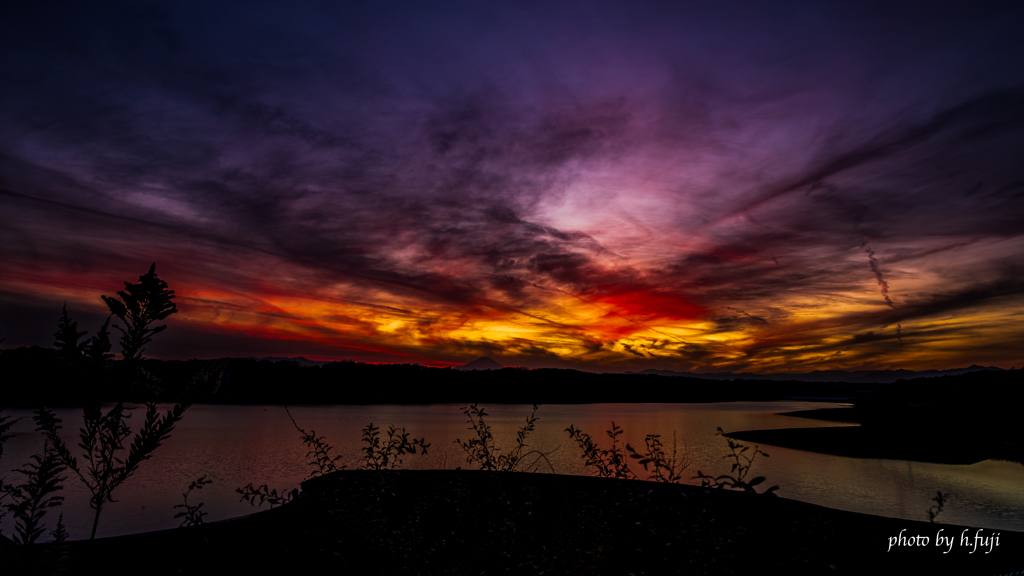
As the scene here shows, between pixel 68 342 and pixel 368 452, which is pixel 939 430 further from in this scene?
pixel 68 342

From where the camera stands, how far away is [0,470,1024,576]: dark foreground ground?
5.03 m

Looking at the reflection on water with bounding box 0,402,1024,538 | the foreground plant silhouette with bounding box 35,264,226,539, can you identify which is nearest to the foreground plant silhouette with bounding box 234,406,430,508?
the foreground plant silhouette with bounding box 35,264,226,539

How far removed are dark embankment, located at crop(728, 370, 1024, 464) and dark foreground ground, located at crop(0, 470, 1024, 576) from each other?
2557 cm

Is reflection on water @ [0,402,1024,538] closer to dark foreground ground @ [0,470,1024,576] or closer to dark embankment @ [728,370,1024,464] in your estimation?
dark embankment @ [728,370,1024,464]

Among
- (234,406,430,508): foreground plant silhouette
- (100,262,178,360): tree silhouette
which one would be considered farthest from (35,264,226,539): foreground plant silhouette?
(234,406,430,508): foreground plant silhouette

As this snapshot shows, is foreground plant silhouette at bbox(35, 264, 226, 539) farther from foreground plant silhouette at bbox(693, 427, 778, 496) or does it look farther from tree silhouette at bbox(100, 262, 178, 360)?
foreground plant silhouette at bbox(693, 427, 778, 496)

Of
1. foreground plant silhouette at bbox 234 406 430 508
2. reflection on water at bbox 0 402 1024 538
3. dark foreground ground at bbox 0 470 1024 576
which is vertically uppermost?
foreground plant silhouette at bbox 234 406 430 508

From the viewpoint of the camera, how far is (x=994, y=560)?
22.1 ft

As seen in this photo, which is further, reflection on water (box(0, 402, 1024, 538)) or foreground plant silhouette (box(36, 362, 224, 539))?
reflection on water (box(0, 402, 1024, 538))

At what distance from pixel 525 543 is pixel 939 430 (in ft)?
127

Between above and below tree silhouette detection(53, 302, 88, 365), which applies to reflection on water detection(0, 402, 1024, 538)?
below

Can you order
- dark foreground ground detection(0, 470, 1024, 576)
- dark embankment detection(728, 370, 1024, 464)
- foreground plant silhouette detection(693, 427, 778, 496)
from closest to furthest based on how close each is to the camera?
foreground plant silhouette detection(693, 427, 778, 496) → dark foreground ground detection(0, 470, 1024, 576) → dark embankment detection(728, 370, 1024, 464)

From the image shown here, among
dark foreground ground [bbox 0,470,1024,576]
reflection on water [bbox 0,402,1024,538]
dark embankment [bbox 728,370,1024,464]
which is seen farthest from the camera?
dark embankment [bbox 728,370,1024,464]

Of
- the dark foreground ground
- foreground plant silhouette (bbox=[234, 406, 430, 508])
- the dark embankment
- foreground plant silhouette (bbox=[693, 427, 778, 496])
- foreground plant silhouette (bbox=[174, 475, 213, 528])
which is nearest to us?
foreground plant silhouette (bbox=[174, 475, 213, 528])
